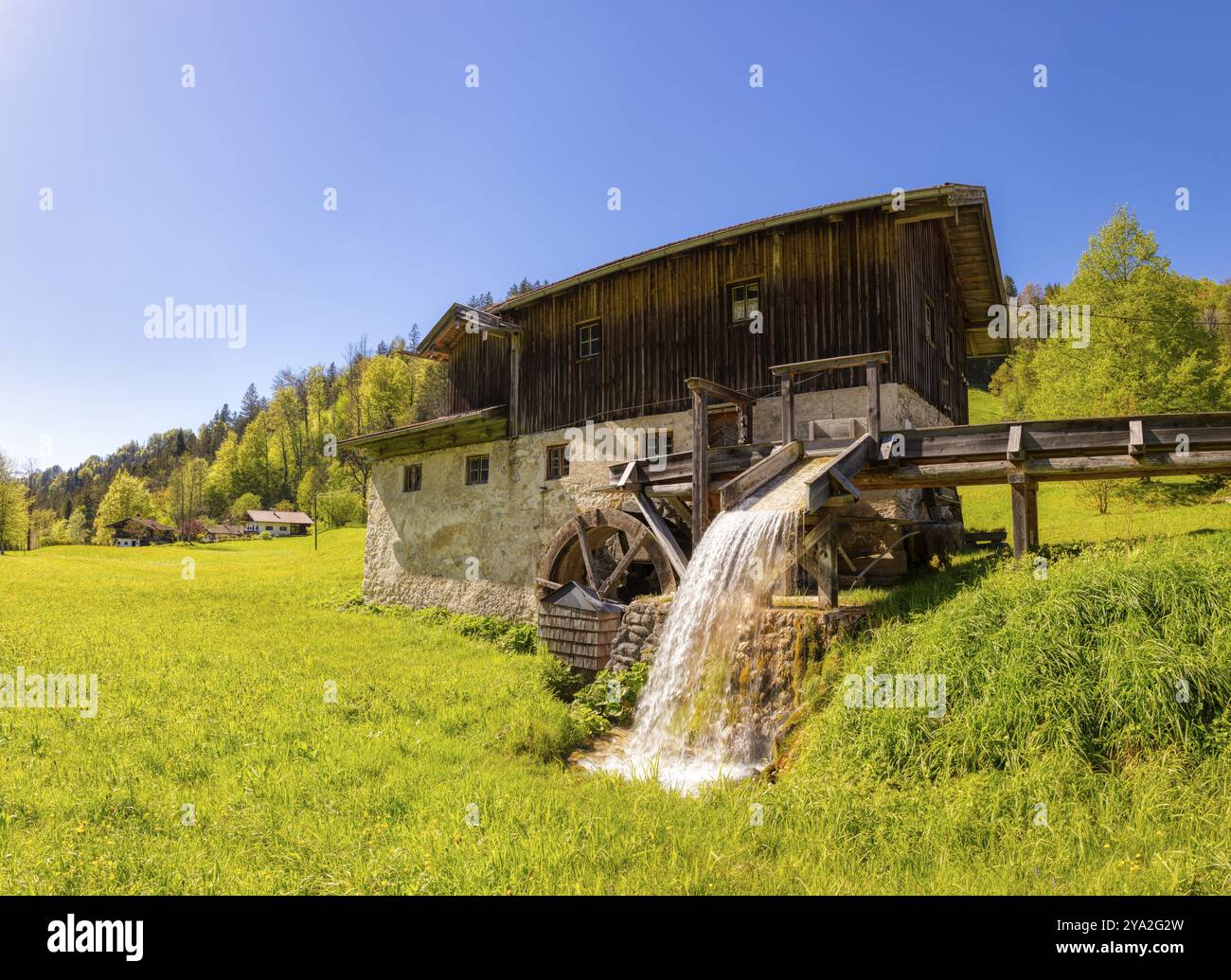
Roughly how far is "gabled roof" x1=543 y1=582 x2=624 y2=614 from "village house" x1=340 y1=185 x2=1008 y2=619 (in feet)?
1.93

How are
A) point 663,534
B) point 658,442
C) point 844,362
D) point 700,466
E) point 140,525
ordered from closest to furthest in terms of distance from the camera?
1. point 844,362
2. point 700,466
3. point 663,534
4. point 658,442
5. point 140,525

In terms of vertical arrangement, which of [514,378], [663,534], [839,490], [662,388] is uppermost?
[514,378]

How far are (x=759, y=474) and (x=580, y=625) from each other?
411 centimetres

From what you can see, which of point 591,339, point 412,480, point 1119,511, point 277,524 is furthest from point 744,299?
point 277,524

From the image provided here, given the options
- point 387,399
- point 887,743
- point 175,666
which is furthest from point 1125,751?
point 387,399

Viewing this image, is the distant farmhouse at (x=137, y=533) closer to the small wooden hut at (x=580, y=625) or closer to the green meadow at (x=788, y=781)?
the small wooden hut at (x=580, y=625)

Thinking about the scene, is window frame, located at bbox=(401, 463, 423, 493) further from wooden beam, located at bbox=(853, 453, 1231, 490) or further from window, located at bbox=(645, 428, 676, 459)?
wooden beam, located at bbox=(853, 453, 1231, 490)

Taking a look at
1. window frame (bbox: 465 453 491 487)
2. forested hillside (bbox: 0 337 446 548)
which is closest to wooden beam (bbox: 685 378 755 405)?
window frame (bbox: 465 453 491 487)

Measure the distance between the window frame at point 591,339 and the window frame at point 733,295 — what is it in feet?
10.2

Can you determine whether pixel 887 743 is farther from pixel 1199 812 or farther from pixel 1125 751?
pixel 1199 812

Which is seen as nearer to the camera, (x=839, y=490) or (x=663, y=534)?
(x=839, y=490)

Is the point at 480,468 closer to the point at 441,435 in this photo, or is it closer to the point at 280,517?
the point at 441,435

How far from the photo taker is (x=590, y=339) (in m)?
15.6

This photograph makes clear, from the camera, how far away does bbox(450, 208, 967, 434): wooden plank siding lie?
11836 millimetres
